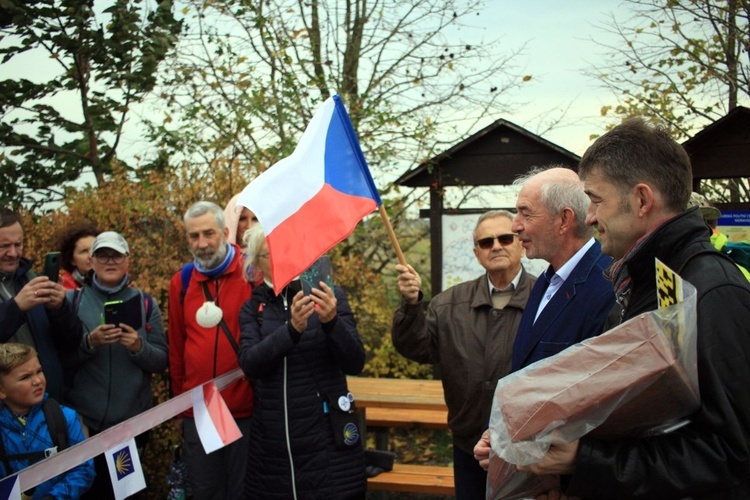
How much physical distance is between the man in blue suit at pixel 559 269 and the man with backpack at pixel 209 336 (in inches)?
89.6

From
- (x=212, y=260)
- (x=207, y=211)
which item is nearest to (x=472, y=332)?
(x=212, y=260)

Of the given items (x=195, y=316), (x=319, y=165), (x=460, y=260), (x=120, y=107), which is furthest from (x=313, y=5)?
(x=319, y=165)

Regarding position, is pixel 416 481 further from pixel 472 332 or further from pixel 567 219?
pixel 567 219

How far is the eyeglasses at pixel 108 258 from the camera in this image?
482 centimetres

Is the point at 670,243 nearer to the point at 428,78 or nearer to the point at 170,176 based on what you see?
the point at 170,176

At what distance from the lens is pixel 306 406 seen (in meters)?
4.21

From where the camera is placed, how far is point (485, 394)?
4.05m

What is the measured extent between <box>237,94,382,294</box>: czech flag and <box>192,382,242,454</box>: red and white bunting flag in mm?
1557

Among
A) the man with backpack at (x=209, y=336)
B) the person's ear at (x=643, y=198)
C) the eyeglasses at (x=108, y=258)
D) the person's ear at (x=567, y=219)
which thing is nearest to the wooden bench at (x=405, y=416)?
the man with backpack at (x=209, y=336)

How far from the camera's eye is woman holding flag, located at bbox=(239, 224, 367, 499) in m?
4.14

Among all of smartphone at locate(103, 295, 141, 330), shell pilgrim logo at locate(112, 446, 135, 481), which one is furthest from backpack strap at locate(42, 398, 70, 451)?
smartphone at locate(103, 295, 141, 330)

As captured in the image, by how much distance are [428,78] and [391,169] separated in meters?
1.51

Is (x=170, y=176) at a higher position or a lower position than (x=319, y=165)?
higher

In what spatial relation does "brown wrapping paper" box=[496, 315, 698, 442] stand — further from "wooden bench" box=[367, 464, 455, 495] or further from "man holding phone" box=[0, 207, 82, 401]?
"wooden bench" box=[367, 464, 455, 495]
